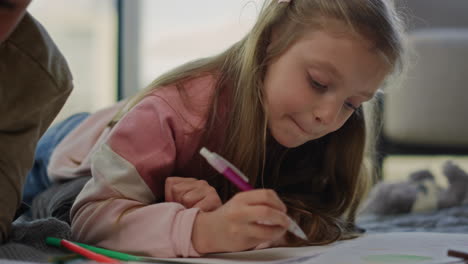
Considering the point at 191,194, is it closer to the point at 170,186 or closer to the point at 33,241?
the point at 170,186

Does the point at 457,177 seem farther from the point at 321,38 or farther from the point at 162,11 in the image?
the point at 162,11

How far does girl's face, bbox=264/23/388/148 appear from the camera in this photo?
839 mm

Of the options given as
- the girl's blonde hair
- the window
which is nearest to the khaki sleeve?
the girl's blonde hair

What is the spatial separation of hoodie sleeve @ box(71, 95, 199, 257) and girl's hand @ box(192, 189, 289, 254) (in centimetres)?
2

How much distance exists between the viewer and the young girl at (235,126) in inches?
29.6

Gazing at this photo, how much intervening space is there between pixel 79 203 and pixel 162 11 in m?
1.72

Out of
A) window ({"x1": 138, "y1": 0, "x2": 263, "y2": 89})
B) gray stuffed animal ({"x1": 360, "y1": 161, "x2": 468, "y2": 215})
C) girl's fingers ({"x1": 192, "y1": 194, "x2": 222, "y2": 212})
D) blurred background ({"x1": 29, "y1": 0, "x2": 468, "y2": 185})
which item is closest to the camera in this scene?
girl's fingers ({"x1": 192, "y1": 194, "x2": 222, "y2": 212})

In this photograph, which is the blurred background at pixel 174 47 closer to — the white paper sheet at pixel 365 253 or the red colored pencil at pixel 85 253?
the white paper sheet at pixel 365 253

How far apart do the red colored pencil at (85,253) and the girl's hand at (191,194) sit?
153mm

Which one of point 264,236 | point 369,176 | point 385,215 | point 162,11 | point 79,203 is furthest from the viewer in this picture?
point 162,11

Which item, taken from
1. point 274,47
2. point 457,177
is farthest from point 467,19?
point 274,47

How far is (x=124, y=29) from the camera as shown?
7.67ft

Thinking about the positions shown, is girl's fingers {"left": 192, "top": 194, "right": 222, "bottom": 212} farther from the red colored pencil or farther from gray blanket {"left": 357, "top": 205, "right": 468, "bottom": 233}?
gray blanket {"left": 357, "top": 205, "right": 468, "bottom": 233}

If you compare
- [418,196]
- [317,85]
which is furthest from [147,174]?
[418,196]
